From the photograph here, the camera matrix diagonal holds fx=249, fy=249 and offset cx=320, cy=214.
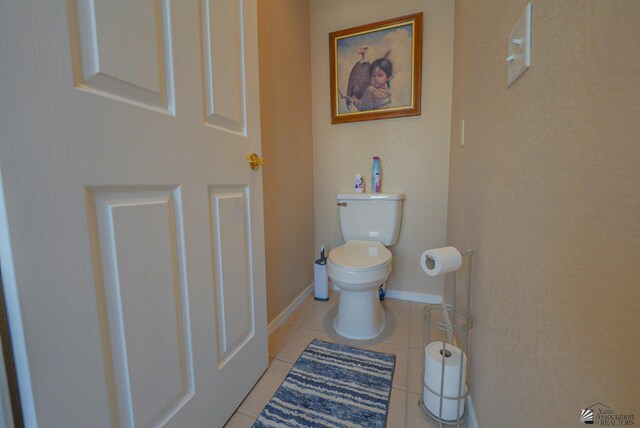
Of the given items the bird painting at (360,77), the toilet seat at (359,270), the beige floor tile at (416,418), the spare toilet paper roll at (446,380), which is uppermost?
the bird painting at (360,77)

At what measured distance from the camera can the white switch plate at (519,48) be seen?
46 cm

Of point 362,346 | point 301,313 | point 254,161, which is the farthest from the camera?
point 301,313

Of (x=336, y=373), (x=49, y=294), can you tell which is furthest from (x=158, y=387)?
(x=336, y=373)

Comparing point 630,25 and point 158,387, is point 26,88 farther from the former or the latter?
point 630,25

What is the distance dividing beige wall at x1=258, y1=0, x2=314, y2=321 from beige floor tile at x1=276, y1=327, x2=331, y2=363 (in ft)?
0.56

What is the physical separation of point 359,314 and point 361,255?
1.03 feet

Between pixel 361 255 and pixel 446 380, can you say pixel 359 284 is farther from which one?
pixel 446 380

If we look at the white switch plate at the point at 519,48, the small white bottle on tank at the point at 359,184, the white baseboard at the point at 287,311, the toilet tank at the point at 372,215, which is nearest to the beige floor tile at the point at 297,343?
the white baseboard at the point at 287,311

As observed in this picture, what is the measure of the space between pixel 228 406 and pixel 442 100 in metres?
1.89

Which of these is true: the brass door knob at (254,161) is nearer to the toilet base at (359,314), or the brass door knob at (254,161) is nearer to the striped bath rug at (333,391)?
the toilet base at (359,314)

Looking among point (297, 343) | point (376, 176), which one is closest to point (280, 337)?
point (297, 343)

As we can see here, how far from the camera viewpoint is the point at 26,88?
0.39 m

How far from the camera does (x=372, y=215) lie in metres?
1.62

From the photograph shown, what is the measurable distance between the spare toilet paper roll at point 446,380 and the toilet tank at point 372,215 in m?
0.80
